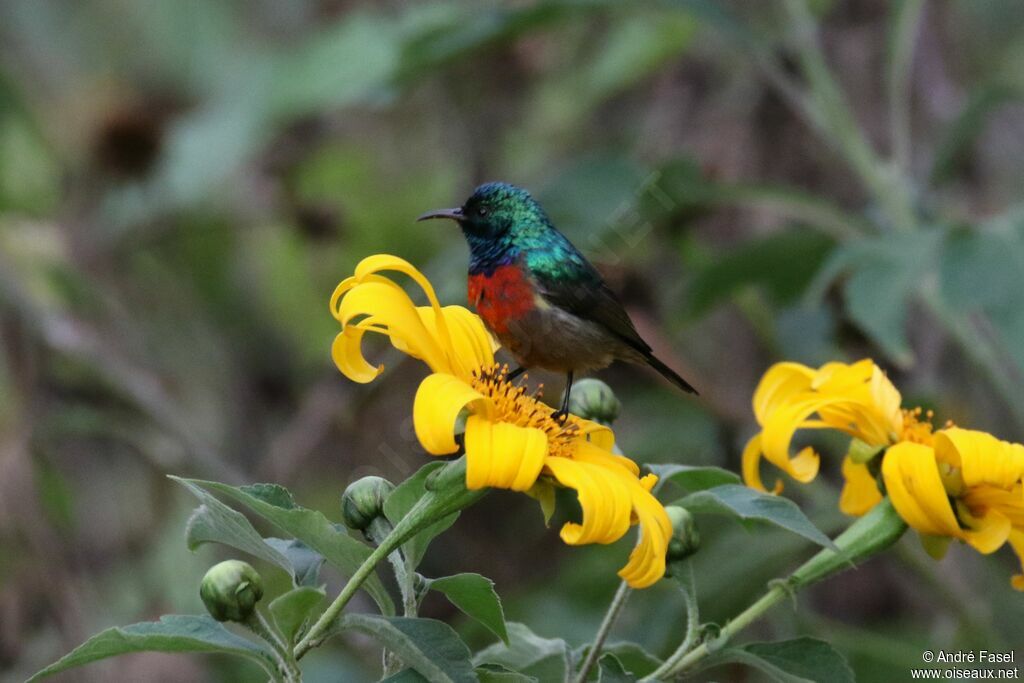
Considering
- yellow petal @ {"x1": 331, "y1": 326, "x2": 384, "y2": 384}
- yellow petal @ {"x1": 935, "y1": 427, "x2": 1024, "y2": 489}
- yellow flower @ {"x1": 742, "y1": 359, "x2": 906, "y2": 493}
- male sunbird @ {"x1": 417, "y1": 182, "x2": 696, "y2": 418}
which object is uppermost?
male sunbird @ {"x1": 417, "y1": 182, "x2": 696, "y2": 418}

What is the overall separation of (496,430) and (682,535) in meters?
0.31

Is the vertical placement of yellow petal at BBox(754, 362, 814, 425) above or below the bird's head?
below

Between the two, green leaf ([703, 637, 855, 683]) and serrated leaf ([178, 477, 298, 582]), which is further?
green leaf ([703, 637, 855, 683])

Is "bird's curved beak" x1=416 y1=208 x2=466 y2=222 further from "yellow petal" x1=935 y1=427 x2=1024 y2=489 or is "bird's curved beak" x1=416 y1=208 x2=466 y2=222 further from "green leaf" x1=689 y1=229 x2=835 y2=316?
"green leaf" x1=689 y1=229 x2=835 y2=316

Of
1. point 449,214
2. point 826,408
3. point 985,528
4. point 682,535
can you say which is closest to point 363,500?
point 682,535

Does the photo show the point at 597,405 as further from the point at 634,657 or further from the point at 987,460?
the point at 987,460

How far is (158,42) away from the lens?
6059mm

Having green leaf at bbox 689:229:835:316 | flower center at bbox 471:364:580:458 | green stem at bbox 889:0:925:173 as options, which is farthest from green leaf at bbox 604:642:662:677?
green stem at bbox 889:0:925:173

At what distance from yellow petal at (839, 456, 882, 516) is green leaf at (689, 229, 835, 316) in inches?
69.3

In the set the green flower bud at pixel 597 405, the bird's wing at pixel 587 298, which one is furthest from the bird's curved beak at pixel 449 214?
the green flower bud at pixel 597 405

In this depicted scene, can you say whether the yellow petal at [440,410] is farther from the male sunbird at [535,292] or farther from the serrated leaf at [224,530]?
the male sunbird at [535,292]

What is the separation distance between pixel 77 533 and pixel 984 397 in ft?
10.2

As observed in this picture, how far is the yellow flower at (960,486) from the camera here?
1.58 m

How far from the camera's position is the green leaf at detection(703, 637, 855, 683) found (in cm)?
146
